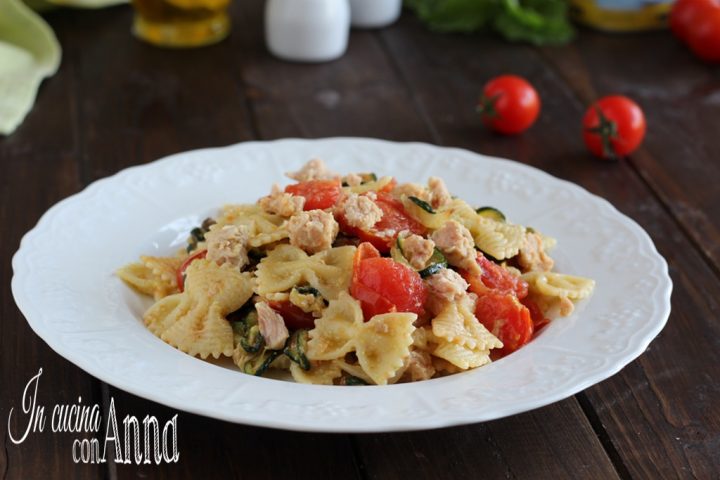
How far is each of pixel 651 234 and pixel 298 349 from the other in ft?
7.41

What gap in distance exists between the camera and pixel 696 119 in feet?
20.1

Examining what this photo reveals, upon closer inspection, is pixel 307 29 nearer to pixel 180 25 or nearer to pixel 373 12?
pixel 373 12

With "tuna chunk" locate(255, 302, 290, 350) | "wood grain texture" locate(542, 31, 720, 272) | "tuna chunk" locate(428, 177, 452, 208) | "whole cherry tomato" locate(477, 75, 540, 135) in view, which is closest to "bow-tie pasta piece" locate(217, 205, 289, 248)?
"tuna chunk" locate(255, 302, 290, 350)

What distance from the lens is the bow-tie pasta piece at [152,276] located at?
376cm

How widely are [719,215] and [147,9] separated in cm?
392

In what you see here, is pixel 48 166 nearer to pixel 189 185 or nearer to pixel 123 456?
pixel 189 185

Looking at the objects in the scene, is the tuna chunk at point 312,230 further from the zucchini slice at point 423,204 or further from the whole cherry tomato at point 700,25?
the whole cherry tomato at point 700,25

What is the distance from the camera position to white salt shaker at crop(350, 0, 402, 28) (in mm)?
7125

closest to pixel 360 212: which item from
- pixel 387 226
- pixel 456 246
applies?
pixel 387 226

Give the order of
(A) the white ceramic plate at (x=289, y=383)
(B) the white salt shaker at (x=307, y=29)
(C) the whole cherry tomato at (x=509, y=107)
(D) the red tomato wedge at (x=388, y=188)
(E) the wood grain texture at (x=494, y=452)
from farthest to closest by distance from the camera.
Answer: (B) the white salt shaker at (x=307, y=29)
(C) the whole cherry tomato at (x=509, y=107)
(D) the red tomato wedge at (x=388, y=188)
(E) the wood grain texture at (x=494, y=452)
(A) the white ceramic plate at (x=289, y=383)

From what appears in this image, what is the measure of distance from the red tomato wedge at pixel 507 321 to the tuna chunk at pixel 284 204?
0.75 metres

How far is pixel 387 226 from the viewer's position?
3.61m

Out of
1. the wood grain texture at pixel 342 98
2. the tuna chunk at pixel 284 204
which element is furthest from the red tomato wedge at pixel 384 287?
the wood grain texture at pixel 342 98

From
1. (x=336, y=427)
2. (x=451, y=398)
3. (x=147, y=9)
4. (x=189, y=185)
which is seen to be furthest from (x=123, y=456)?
(x=147, y=9)
